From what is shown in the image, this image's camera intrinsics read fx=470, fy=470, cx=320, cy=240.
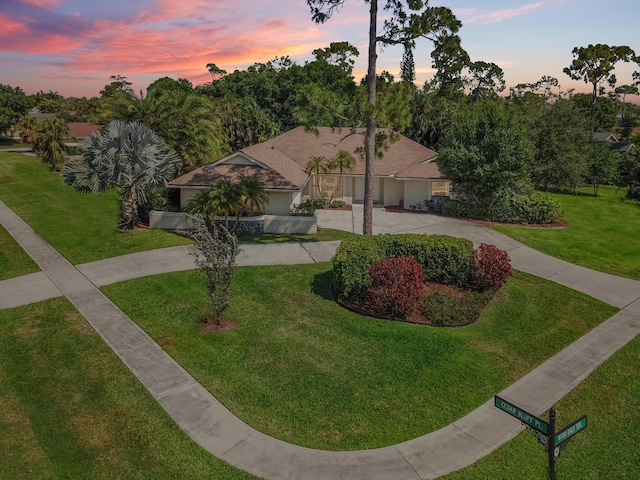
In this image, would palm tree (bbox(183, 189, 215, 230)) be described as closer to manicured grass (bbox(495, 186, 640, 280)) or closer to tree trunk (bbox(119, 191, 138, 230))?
tree trunk (bbox(119, 191, 138, 230))

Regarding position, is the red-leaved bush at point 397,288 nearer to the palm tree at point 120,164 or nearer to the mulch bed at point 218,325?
the mulch bed at point 218,325

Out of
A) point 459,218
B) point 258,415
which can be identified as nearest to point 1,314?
point 258,415

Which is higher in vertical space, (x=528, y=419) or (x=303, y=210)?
(x=528, y=419)

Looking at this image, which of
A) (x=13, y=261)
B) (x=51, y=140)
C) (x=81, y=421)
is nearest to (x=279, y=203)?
(x=13, y=261)

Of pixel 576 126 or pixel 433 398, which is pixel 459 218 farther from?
pixel 433 398

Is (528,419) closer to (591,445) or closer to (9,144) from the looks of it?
(591,445)

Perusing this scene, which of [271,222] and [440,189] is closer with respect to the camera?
[271,222]
